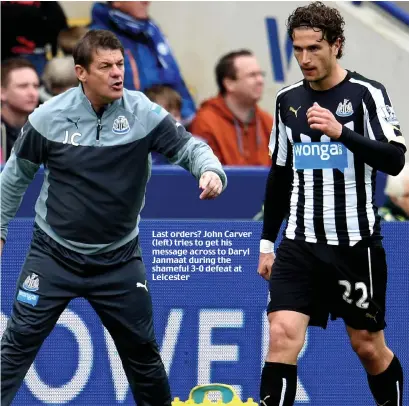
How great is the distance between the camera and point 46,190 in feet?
19.6

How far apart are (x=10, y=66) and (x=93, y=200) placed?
3691 millimetres

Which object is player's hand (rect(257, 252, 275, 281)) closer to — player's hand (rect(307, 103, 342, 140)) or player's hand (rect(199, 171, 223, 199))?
player's hand (rect(199, 171, 223, 199))

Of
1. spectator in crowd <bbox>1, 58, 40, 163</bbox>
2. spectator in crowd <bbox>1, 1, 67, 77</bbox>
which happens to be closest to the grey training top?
spectator in crowd <bbox>1, 58, 40, 163</bbox>

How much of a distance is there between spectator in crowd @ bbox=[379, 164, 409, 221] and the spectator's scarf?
277 cm

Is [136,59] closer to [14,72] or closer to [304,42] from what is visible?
[14,72]

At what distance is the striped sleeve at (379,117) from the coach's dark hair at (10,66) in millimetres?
4123

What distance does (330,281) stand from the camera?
5.87 metres

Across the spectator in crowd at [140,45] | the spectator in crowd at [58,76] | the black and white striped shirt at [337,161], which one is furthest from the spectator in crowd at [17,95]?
the black and white striped shirt at [337,161]

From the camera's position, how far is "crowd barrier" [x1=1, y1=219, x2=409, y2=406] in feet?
22.5

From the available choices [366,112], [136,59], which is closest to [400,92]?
[136,59]

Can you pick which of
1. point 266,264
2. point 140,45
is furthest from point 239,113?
point 266,264

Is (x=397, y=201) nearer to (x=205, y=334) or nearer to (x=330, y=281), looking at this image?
(x=205, y=334)

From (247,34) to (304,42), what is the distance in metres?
5.31

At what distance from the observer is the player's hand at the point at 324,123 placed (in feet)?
18.0
